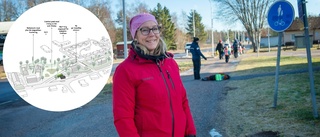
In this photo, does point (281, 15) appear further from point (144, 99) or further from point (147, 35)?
point (144, 99)

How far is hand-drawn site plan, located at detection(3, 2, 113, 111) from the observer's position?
8.34 feet

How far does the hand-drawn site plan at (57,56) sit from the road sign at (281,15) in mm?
4560

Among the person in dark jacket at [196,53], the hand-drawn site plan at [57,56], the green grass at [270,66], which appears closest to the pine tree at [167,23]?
the green grass at [270,66]

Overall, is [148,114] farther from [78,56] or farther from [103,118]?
[103,118]

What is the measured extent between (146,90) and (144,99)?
0.07 meters

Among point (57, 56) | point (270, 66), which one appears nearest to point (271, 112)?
point (57, 56)

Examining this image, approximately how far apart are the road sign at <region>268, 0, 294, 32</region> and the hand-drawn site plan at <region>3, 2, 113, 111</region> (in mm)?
4560

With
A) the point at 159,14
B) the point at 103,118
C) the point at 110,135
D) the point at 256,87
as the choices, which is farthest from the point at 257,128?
the point at 159,14

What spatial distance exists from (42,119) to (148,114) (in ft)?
18.2

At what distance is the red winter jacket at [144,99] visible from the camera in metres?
2.12

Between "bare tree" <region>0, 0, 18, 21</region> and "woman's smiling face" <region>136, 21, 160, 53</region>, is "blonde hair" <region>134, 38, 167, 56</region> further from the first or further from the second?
"bare tree" <region>0, 0, 18, 21</region>

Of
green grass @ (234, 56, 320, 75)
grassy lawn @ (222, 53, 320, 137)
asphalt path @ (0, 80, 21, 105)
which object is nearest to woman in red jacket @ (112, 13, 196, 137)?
grassy lawn @ (222, 53, 320, 137)

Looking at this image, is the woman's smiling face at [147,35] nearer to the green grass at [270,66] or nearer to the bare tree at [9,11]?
the bare tree at [9,11]

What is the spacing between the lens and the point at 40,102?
107 inches
